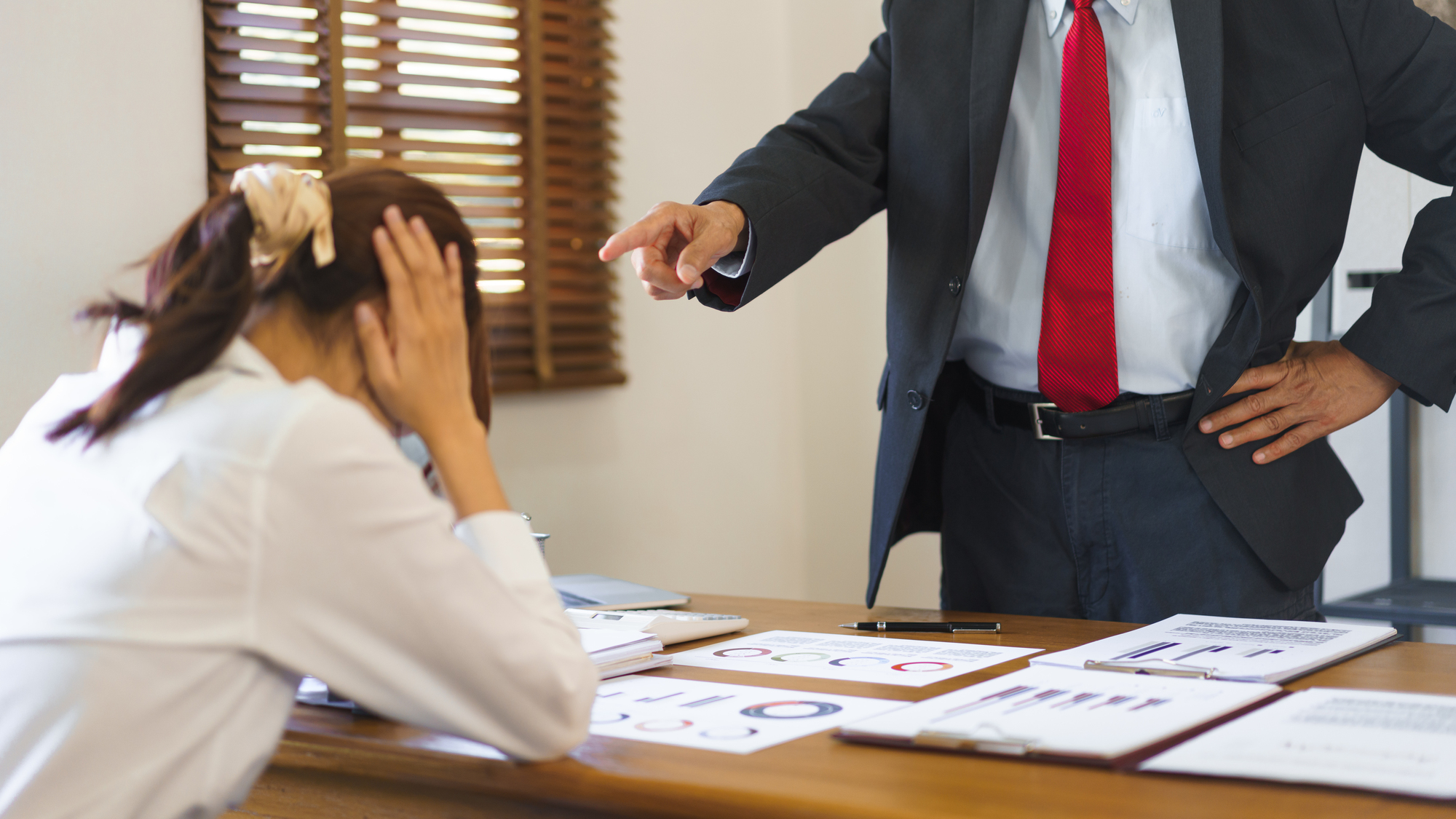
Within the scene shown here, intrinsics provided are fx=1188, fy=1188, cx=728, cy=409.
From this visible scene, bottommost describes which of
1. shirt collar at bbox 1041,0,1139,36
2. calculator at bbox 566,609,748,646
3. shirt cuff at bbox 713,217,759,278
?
calculator at bbox 566,609,748,646

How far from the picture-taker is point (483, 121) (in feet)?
8.61

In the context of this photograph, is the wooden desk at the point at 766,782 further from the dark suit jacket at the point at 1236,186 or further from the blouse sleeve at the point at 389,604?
the dark suit jacket at the point at 1236,186

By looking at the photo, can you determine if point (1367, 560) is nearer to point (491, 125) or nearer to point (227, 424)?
point (491, 125)

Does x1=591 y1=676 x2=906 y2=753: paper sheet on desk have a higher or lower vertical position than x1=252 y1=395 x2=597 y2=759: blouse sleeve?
lower

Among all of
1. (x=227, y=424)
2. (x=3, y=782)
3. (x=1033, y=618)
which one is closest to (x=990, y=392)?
(x=1033, y=618)

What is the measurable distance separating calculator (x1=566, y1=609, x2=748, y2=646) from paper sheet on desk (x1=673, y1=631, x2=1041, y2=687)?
36 mm

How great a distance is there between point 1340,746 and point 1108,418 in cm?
82

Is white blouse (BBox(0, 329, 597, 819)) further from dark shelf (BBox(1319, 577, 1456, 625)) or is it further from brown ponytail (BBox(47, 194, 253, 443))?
dark shelf (BBox(1319, 577, 1456, 625))

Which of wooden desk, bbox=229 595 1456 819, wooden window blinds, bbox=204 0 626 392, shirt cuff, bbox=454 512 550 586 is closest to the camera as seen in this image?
wooden desk, bbox=229 595 1456 819

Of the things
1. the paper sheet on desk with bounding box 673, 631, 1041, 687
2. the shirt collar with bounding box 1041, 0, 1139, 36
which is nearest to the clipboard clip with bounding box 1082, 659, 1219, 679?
the paper sheet on desk with bounding box 673, 631, 1041, 687

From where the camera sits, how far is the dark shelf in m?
2.30

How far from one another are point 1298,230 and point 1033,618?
658mm

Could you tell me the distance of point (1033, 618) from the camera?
1449 millimetres

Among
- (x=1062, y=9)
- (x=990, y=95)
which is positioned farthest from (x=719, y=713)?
(x=1062, y=9)
